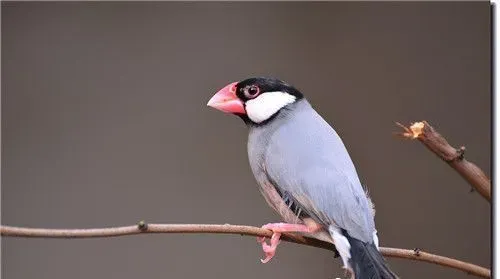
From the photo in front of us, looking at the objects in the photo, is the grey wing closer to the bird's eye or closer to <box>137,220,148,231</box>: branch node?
the bird's eye

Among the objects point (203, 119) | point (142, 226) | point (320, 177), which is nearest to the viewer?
point (142, 226)

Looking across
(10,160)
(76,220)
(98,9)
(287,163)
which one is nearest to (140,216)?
(76,220)

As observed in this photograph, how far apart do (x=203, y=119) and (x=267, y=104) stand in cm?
40

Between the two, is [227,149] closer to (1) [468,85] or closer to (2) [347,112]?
(2) [347,112]

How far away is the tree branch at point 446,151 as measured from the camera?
0.68m

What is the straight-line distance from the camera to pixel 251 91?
0.82 metres

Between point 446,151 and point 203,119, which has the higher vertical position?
point 203,119

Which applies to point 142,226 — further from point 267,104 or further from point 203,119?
point 203,119

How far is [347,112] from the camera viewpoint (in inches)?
44.0

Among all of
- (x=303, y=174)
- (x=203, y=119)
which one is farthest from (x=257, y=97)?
(x=203, y=119)

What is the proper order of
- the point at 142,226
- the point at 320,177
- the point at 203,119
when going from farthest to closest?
the point at 203,119, the point at 320,177, the point at 142,226

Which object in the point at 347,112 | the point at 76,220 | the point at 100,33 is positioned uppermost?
the point at 100,33

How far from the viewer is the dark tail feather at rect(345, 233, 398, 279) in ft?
2.23

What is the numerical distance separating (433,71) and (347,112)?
0.15 m
